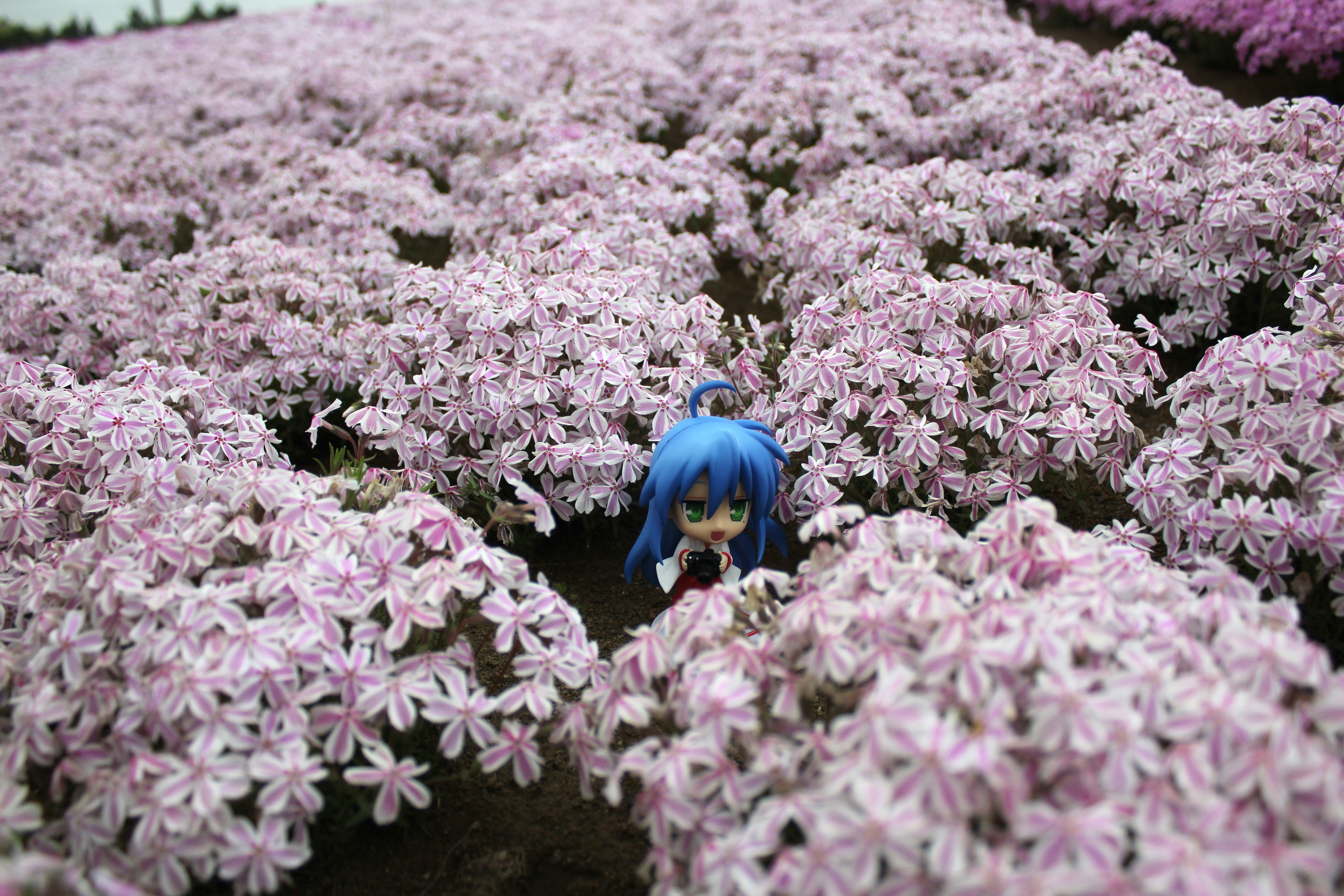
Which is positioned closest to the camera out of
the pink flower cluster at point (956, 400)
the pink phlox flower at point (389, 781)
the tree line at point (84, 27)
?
the pink phlox flower at point (389, 781)

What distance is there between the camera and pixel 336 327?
3.98m

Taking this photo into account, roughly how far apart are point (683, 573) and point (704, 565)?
133 millimetres

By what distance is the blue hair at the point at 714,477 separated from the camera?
246 centimetres

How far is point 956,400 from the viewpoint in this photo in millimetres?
2896

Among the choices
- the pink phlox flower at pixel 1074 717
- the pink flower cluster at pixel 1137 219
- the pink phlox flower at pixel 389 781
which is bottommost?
the pink phlox flower at pixel 389 781

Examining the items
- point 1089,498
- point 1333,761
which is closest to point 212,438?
point 1333,761

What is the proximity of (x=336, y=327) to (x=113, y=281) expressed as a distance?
175 centimetres

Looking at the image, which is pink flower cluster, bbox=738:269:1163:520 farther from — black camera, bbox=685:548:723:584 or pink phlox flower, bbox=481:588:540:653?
pink phlox flower, bbox=481:588:540:653

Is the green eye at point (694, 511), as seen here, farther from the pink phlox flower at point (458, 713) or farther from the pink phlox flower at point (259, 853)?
the pink phlox flower at point (259, 853)

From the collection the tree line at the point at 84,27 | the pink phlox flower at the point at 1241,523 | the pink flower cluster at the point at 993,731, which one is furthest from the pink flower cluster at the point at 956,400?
the tree line at the point at 84,27

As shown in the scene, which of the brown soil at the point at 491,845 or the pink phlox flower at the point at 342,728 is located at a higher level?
the pink phlox flower at the point at 342,728

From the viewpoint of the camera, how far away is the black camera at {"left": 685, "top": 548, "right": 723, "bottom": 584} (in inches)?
102

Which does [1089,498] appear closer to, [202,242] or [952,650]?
[952,650]

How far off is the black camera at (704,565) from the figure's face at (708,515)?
0.15ft
